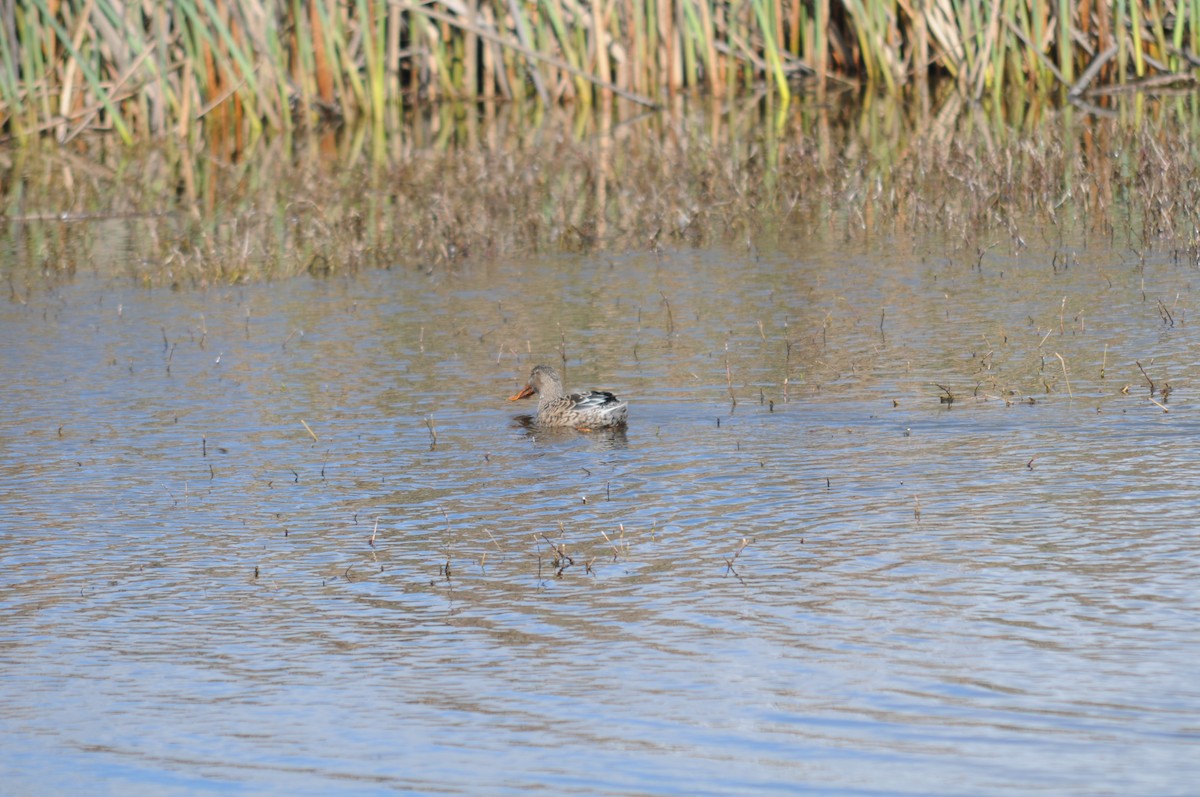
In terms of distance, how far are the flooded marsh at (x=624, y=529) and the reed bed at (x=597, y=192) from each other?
49 cm

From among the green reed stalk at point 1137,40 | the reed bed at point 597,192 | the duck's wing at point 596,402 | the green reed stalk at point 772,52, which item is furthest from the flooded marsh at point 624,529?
the green reed stalk at point 772,52

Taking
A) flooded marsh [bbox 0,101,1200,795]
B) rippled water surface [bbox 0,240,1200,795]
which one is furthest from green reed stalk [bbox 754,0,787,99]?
rippled water surface [bbox 0,240,1200,795]

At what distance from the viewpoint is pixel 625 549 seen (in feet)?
18.9

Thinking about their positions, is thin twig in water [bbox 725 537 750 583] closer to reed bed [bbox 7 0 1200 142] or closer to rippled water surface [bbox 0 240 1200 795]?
rippled water surface [bbox 0 240 1200 795]

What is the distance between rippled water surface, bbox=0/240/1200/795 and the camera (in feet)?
13.8

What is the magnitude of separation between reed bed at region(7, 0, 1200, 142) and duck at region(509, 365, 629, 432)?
9.56 metres

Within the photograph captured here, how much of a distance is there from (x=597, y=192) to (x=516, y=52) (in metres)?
6.36

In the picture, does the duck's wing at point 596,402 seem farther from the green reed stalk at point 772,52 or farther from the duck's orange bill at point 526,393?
the green reed stalk at point 772,52

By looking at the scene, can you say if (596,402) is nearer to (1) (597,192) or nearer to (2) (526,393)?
(2) (526,393)

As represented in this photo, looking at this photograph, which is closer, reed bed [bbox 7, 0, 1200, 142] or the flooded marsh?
the flooded marsh

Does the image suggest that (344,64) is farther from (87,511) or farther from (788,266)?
(87,511)

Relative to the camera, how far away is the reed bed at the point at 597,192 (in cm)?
1197

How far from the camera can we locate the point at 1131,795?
148 inches

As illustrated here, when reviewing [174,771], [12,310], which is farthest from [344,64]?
[174,771]
